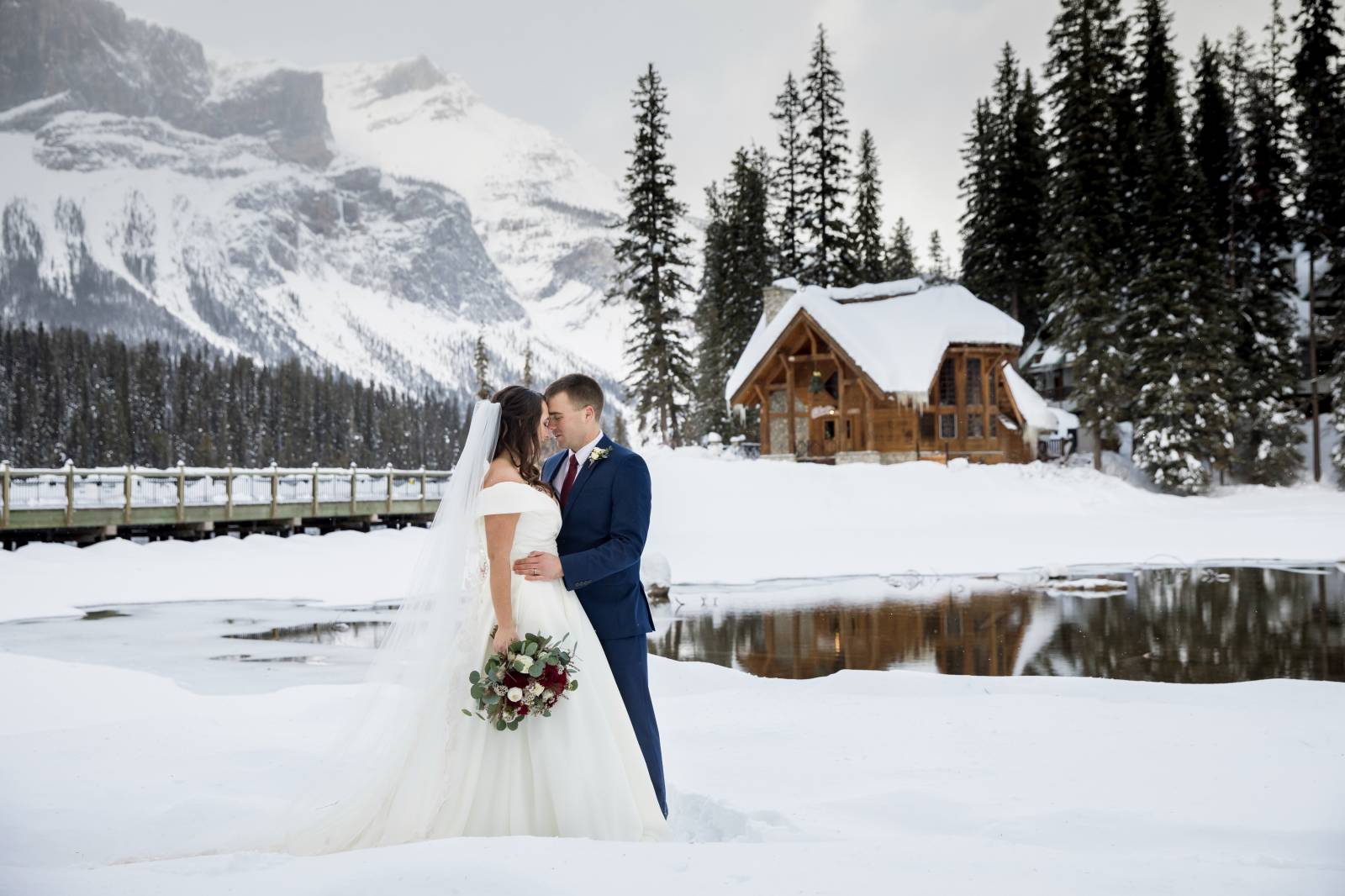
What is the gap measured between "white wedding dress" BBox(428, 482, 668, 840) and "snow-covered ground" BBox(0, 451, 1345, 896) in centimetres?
66

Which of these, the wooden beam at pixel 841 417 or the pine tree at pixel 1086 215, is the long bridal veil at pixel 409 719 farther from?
the pine tree at pixel 1086 215

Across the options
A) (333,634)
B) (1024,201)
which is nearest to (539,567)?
(333,634)

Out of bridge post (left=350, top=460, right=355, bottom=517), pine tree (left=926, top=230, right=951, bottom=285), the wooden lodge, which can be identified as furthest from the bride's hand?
pine tree (left=926, top=230, right=951, bottom=285)

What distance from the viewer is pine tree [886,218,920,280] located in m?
61.2

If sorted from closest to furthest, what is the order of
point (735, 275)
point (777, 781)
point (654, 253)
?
1. point (777, 781)
2. point (654, 253)
3. point (735, 275)

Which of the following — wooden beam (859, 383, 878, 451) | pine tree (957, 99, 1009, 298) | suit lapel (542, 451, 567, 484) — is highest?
pine tree (957, 99, 1009, 298)

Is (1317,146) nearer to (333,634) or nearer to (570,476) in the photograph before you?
(333,634)

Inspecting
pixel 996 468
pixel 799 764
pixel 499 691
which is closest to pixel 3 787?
pixel 499 691

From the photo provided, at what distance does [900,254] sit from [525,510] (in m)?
62.7

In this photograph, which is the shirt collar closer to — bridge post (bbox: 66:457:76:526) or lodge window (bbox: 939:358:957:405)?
bridge post (bbox: 66:457:76:526)

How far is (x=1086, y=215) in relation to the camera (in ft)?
127

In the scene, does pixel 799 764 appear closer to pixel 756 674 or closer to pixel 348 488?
pixel 756 674

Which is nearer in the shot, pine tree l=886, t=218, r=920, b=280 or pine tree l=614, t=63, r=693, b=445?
pine tree l=614, t=63, r=693, b=445

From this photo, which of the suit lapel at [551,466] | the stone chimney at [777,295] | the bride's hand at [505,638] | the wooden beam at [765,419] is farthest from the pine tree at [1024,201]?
the bride's hand at [505,638]
